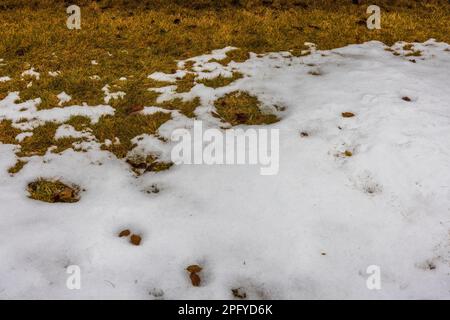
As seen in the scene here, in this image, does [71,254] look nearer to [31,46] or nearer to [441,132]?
[441,132]

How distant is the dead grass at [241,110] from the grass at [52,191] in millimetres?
2388

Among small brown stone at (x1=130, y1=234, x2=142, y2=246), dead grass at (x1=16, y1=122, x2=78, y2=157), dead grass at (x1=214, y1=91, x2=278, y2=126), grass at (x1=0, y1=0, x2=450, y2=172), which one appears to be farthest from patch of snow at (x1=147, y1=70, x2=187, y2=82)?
small brown stone at (x1=130, y1=234, x2=142, y2=246)

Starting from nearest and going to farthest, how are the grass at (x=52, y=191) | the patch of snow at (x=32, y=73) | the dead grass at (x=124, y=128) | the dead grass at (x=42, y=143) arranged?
the grass at (x=52, y=191)
the dead grass at (x=42, y=143)
the dead grass at (x=124, y=128)
the patch of snow at (x=32, y=73)

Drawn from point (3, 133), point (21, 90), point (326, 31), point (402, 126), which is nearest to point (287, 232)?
point (402, 126)

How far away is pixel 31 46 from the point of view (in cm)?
806

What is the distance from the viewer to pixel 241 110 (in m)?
6.02

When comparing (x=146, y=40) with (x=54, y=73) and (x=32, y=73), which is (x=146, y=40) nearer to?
(x=54, y=73)

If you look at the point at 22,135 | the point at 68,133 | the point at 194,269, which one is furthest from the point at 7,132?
the point at 194,269

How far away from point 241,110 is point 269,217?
2.31m

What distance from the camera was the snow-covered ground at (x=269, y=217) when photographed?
354 cm

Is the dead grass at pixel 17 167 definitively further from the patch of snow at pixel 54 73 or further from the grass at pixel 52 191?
the patch of snow at pixel 54 73

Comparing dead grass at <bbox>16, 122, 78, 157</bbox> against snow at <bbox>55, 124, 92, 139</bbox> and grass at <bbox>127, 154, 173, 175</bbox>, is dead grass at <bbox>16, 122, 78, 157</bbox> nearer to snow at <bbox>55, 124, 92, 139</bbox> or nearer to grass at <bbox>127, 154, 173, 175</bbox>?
snow at <bbox>55, 124, 92, 139</bbox>

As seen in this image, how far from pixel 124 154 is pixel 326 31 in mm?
6013

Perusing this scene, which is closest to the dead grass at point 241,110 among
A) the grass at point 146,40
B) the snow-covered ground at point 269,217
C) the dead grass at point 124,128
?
the grass at point 146,40
